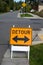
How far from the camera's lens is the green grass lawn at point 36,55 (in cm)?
905

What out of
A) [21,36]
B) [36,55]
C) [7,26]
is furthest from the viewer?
[7,26]

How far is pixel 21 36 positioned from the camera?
9.49m

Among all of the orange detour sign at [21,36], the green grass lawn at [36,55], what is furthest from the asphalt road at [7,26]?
the green grass lawn at [36,55]

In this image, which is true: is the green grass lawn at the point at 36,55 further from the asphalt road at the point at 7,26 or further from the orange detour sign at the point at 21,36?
the asphalt road at the point at 7,26

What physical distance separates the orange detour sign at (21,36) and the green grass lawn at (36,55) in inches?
22.2

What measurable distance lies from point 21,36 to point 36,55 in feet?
3.45

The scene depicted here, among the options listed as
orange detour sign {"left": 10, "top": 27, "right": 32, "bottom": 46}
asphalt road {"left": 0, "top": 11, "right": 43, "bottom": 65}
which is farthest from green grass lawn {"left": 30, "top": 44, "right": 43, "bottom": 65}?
asphalt road {"left": 0, "top": 11, "right": 43, "bottom": 65}

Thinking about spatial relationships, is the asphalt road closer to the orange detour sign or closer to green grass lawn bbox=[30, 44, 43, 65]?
the orange detour sign

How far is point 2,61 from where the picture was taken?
9.16 m

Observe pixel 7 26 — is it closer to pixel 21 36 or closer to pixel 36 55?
pixel 36 55

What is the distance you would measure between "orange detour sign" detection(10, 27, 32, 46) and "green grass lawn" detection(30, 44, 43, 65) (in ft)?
1.85

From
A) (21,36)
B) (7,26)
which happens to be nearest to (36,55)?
(21,36)

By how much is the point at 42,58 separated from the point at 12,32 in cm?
133

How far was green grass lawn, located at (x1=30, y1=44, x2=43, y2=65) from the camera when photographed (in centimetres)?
905
